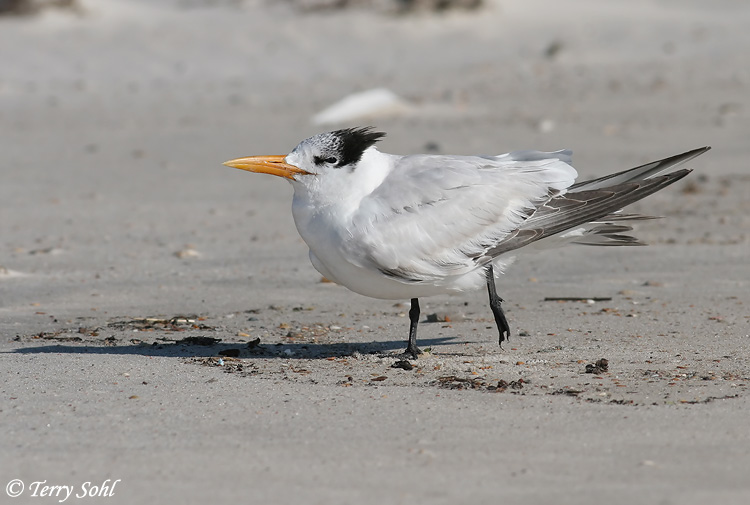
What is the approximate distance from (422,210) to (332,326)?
917mm

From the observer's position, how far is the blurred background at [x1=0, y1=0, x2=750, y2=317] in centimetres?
660

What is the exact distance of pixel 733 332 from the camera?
4613 mm

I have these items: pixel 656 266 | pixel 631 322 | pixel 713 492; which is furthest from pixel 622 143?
pixel 713 492

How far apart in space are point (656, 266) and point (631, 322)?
4.19ft

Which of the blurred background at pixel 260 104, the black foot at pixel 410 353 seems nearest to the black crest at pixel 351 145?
the black foot at pixel 410 353

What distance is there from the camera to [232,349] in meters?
4.46

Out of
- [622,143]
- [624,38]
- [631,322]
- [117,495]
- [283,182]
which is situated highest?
[624,38]

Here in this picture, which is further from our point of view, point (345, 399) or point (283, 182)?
point (283, 182)

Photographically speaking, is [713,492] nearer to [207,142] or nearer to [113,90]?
[207,142]

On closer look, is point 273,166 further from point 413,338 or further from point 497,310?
point 497,310

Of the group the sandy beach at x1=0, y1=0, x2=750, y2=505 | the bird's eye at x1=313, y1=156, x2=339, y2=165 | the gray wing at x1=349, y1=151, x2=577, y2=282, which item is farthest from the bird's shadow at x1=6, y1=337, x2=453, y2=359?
the bird's eye at x1=313, y1=156, x2=339, y2=165

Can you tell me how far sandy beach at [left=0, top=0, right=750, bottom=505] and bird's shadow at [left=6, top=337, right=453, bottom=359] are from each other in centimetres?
2

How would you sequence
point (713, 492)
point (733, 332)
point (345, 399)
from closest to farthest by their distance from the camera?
1. point (713, 492)
2. point (345, 399)
3. point (733, 332)

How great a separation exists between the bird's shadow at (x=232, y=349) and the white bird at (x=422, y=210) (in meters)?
0.29
